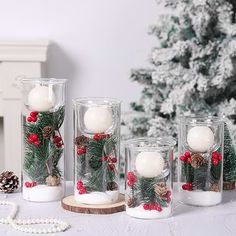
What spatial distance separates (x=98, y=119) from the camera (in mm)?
1473

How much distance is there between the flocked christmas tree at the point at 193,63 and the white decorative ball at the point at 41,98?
1.11m

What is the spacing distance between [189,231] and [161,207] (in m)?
0.11

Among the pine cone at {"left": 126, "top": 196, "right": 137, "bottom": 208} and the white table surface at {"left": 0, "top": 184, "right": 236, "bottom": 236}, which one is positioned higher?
the pine cone at {"left": 126, "top": 196, "right": 137, "bottom": 208}

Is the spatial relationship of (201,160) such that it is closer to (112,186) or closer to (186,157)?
(186,157)

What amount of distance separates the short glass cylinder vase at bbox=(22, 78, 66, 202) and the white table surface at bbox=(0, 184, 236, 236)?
1.7 inches

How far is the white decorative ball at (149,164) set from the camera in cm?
141

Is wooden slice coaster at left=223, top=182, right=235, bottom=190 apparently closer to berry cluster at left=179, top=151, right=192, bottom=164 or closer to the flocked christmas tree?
berry cluster at left=179, top=151, right=192, bottom=164

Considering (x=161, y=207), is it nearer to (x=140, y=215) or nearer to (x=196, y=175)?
(x=140, y=215)

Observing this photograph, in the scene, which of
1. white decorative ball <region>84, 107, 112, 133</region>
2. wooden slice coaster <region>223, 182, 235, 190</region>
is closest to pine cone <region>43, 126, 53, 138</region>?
white decorative ball <region>84, 107, 112, 133</region>

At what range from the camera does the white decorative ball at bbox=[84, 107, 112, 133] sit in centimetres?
148

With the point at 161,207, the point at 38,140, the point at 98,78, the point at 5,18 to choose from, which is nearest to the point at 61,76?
the point at 98,78

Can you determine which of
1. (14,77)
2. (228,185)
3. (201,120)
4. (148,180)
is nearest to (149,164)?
(148,180)

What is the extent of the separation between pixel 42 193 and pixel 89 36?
1.47 m

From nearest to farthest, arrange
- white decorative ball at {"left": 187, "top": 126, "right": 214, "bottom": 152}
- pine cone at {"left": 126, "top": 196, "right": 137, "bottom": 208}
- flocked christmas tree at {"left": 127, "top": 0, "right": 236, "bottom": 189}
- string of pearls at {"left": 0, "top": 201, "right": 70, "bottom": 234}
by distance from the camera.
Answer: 1. string of pearls at {"left": 0, "top": 201, "right": 70, "bottom": 234}
2. pine cone at {"left": 126, "top": 196, "right": 137, "bottom": 208}
3. white decorative ball at {"left": 187, "top": 126, "right": 214, "bottom": 152}
4. flocked christmas tree at {"left": 127, "top": 0, "right": 236, "bottom": 189}
